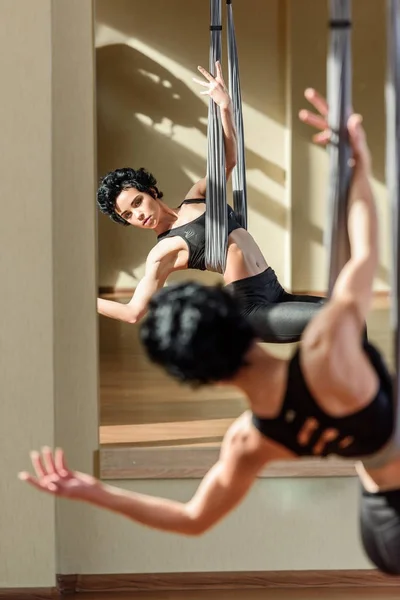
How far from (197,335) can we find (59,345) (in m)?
2.10

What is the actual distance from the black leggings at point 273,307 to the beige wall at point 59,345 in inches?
14.9

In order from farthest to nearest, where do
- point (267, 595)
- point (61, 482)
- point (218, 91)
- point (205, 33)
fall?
point (267, 595), point (205, 33), point (218, 91), point (61, 482)

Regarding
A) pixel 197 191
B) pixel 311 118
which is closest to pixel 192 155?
pixel 197 191

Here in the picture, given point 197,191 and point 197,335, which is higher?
point 197,191

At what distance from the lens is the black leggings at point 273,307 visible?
305 centimetres

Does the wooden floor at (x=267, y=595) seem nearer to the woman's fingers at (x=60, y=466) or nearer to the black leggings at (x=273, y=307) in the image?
the black leggings at (x=273, y=307)

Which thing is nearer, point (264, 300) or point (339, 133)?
point (339, 133)

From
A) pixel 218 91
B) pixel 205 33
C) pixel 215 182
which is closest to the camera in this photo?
pixel 215 182

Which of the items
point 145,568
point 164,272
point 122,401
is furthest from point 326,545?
point 164,272

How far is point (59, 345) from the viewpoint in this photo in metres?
3.53

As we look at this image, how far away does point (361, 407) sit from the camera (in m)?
1.54

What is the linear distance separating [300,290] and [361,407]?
6.33 ft

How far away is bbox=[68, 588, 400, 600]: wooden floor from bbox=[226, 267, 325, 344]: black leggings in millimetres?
996

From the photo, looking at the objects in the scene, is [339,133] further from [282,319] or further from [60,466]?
[282,319]
